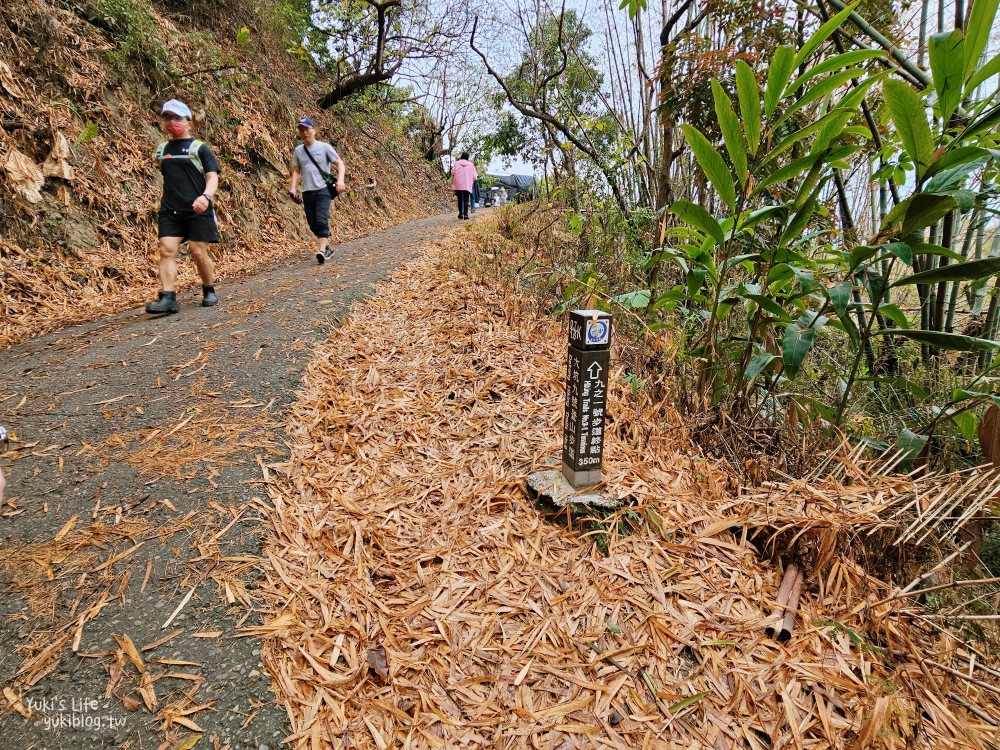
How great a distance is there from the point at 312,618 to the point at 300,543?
12.8 inches

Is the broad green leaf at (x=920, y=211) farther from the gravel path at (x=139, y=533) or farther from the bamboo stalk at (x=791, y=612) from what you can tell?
the gravel path at (x=139, y=533)

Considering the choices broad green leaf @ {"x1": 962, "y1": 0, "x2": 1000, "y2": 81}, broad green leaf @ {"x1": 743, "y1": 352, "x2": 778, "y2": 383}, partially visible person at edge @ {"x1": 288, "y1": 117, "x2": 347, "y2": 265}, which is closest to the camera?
broad green leaf @ {"x1": 962, "y1": 0, "x2": 1000, "y2": 81}

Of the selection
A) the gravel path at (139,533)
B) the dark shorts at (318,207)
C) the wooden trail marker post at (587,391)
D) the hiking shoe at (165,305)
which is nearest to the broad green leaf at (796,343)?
the wooden trail marker post at (587,391)

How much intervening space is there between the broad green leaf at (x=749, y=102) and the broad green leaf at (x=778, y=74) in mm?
39

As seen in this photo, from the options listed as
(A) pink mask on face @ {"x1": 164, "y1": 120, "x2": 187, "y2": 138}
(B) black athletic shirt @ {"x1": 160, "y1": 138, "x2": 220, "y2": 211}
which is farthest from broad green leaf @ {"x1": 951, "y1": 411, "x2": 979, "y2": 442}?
(A) pink mask on face @ {"x1": 164, "y1": 120, "x2": 187, "y2": 138}

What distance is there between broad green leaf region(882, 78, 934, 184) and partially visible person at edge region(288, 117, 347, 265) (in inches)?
192

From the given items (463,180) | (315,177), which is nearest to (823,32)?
(315,177)

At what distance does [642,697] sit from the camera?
4.26 feet

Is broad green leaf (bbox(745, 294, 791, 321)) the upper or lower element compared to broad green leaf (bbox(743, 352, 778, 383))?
upper

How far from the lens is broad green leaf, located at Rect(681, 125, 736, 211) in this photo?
178cm

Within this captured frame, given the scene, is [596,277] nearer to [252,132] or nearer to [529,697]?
[529,697]

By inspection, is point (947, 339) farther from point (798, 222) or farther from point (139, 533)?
point (139, 533)

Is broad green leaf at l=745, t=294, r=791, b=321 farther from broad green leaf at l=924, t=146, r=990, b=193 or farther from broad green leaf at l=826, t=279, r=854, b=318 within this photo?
broad green leaf at l=924, t=146, r=990, b=193

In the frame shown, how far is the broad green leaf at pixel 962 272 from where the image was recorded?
4.68 ft
